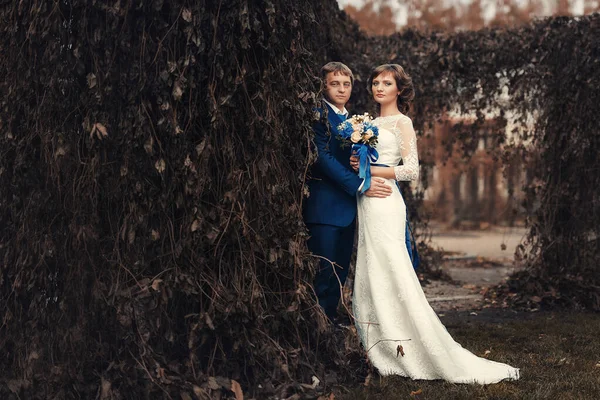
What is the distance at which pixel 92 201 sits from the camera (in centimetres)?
379

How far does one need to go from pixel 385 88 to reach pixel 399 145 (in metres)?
0.39

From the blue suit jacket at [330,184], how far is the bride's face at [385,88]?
0.32 meters

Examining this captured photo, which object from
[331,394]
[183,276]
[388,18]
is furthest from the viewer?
[388,18]

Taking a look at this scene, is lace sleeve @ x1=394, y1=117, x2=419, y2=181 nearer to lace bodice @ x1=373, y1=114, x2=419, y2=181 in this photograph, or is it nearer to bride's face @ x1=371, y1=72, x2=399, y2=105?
lace bodice @ x1=373, y1=114, x2=419, y2=181

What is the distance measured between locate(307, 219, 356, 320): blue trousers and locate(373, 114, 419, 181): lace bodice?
47cm

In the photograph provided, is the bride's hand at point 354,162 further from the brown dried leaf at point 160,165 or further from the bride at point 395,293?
the brown dried leaf at point 160,165

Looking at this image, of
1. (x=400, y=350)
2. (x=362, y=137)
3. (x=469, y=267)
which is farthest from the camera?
(x=469, y=267)

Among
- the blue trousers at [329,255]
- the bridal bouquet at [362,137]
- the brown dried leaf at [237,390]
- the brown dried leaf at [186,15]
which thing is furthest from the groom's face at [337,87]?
the brown dried leaf at [237,390]

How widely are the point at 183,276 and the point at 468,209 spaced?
56.8 ft

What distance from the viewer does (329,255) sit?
4.56 metres

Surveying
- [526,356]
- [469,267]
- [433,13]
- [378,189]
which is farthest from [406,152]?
[433,13]

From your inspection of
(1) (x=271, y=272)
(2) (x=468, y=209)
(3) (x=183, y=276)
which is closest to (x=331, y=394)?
(1) (x=271, y=272)

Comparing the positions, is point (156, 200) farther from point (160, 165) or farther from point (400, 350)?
point (400, 350)

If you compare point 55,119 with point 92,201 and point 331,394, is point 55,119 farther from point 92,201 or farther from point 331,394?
point 331,394
